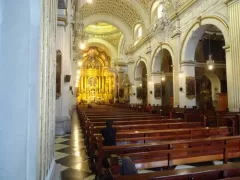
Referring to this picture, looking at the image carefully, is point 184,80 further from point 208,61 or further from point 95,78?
point 95,78

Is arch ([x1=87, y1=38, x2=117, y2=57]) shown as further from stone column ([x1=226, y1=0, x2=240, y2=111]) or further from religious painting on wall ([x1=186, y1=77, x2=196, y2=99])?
stone column ([x1=226, y1=0, x2=240, y2=111])

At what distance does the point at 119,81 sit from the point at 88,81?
355 inches

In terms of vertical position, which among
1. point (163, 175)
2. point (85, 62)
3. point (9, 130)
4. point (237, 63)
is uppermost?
point (85, 62)

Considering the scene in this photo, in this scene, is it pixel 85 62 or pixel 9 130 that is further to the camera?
pixel 85 62

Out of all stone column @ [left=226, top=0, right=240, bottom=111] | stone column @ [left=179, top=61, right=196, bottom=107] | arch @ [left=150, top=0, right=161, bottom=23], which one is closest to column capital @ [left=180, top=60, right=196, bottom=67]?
stone column @ [left=179, top=61, right=196, bottom=107]

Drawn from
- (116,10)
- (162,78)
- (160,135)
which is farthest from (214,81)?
(160,135)

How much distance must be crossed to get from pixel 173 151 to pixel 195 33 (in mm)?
8842

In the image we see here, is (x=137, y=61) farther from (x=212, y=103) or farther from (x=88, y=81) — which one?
(x=88, y=81)

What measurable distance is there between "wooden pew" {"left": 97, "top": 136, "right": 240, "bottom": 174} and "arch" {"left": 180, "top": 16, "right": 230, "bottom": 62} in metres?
5.88

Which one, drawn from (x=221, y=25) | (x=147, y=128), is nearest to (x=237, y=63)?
(x=221, y=25)

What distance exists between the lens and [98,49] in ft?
106

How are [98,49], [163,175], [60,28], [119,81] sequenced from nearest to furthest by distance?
[163,175] → [60,28] → [119,81] → [98,49]

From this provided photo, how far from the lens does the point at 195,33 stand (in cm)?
1015

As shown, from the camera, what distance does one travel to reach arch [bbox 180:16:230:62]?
813cm
